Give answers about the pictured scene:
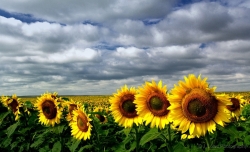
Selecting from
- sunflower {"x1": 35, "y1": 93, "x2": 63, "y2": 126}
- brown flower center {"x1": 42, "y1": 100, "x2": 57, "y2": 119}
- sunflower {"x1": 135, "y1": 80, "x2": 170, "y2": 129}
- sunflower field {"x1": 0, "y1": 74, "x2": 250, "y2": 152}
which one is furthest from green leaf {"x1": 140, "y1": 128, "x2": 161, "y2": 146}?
brown flower center {"x1": 42, "y1": 100, "x2": 57, "y2": 119}

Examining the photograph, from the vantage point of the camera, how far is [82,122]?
5.73m

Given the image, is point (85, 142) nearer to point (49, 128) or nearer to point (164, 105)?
point (49, 128)

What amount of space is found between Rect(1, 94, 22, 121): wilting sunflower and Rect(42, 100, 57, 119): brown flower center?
3.14 feet

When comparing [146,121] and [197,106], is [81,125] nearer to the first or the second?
[146,121]

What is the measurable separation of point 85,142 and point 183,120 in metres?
2.93

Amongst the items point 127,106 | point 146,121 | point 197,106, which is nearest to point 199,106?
point 197,106

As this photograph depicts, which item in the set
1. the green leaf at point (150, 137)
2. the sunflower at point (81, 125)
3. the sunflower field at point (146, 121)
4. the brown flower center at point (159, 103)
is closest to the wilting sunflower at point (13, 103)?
the sunflower field at point (146, 121)

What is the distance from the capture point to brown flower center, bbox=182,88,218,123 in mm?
3770

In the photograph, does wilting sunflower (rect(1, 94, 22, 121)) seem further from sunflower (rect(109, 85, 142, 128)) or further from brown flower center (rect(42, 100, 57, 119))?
sunflower (rect(109, 85, 142, 128))

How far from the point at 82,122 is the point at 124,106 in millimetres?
810

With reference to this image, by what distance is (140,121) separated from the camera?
513 centimetres

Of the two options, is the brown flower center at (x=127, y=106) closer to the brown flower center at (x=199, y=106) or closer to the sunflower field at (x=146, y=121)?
the sunflower field at (x=146, y=121)

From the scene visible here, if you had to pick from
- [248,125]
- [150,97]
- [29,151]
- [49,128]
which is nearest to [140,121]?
[150,97]

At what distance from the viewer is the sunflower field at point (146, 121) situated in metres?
3.82
